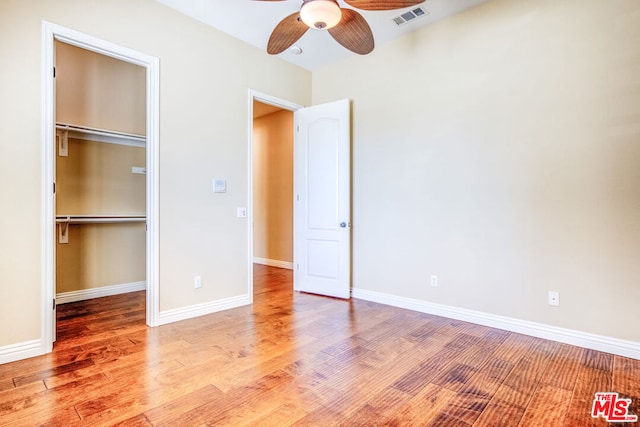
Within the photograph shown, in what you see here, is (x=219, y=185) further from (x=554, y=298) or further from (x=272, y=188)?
(x=554, y=298)

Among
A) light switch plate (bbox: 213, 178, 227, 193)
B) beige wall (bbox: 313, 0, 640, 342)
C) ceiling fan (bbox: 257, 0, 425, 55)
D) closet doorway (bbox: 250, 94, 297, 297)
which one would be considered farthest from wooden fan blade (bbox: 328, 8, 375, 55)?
closet doorway (bbox: 250, 94, 297, 297)

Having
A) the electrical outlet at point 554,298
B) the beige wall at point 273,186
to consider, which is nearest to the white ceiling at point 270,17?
the beige wall at point 273,186

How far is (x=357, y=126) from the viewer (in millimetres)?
4109

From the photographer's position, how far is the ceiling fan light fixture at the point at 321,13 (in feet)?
7.11

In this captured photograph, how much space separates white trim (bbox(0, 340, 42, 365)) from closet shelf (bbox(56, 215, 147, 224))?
5.17 ft

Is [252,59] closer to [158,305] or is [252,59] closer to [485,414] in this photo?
[158,305]

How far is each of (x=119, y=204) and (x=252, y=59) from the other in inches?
96.8

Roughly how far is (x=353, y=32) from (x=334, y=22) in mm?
343

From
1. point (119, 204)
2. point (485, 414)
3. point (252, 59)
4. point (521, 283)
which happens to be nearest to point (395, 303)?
point (521, 283)

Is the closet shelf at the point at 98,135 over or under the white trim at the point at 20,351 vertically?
over

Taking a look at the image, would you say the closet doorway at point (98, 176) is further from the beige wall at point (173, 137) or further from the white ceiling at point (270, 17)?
the white ceiling at point (270, 17)

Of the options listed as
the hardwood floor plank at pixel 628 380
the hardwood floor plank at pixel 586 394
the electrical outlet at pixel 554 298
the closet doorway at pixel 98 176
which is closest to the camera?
the hardwood floor plank at pixel 586 394

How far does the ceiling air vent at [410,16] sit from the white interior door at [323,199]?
996 millimetres

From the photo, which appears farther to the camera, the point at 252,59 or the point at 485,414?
the point at 252,59
